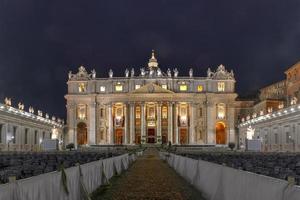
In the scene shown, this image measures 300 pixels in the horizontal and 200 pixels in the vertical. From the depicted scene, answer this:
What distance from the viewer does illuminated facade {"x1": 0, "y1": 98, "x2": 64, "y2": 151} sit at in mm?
79375

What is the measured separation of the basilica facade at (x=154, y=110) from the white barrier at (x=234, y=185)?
363ft

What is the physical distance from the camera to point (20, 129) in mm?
90438

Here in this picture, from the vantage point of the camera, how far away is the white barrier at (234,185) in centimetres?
905

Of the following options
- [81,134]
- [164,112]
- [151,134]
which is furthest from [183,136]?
[81,134]

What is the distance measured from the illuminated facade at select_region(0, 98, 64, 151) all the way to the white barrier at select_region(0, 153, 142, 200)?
59.6 m

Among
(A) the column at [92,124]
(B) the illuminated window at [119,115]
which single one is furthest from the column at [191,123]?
(A) the column at [92,124]

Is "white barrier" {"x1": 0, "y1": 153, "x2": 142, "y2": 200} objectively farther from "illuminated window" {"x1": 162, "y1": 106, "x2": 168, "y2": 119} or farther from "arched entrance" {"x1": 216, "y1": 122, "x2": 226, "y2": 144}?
"arched entrance" {"x1": 216, "y1": 122, "x2": 226, "y2": 144}

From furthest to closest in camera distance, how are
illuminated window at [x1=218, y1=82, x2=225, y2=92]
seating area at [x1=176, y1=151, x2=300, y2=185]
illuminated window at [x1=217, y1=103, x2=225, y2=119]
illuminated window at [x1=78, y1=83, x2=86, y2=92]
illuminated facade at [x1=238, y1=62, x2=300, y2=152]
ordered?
illuminated window at [x1=78, y1=83, x2=86, y2=92], illuminated window at [x1=218, y1=82, x2=225, y2=92], illuminated window at [x1=217, y1=103, x2=225, y2=119], illuminated facade at [x1=238, y1=62, x2=300, y2=152], seating area at [x1=176, y1=151, x2=300, y2=185]

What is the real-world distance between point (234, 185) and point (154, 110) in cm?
12306

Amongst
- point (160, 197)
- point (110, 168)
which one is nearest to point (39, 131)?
point (110, 168)

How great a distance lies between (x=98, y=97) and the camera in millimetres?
136500

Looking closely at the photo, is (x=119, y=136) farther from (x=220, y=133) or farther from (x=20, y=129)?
(x=20, y=129)

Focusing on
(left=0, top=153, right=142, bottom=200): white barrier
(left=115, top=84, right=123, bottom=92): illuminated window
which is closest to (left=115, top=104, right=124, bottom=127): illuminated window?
(left=115, top=84, right=123, bottom=92): illuminated window

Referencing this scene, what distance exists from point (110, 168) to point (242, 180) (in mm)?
15466
